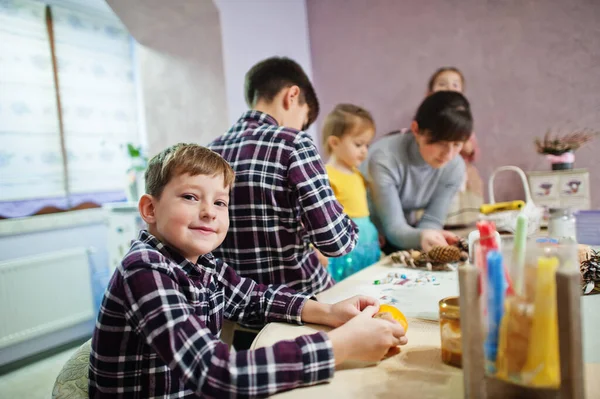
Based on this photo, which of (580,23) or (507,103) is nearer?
(580,23)

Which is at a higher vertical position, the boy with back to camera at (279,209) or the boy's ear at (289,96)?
the boy's ear at (289,96)

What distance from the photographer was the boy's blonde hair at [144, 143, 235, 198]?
2.63 feet

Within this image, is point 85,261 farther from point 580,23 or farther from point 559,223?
point 580,23

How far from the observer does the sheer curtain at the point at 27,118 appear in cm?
279

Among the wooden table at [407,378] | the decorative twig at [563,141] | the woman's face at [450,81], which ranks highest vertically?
the woman's face at [450,81]

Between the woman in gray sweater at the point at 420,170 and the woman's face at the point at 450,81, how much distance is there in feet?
1.67

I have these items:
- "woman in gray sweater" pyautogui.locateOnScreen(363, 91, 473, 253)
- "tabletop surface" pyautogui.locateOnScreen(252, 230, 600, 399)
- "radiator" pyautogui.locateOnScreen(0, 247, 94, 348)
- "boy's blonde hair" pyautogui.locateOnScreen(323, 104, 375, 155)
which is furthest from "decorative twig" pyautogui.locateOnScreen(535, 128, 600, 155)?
"radiator" pyautogui.locateOnScreen(0, 247, 94, 348)

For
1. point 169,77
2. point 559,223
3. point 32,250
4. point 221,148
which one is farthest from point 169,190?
point 32,250

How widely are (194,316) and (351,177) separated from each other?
1.26 metres

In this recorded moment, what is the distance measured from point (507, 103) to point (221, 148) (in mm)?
1616

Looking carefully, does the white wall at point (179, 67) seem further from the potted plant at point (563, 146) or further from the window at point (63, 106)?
the potted plant at point (563, 146)

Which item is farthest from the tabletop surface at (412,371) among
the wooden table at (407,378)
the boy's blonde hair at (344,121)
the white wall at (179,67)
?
the white wall at (179,67)

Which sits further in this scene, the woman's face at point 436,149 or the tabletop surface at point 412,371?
the woman's face at point 436,149

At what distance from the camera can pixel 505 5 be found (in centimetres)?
210
